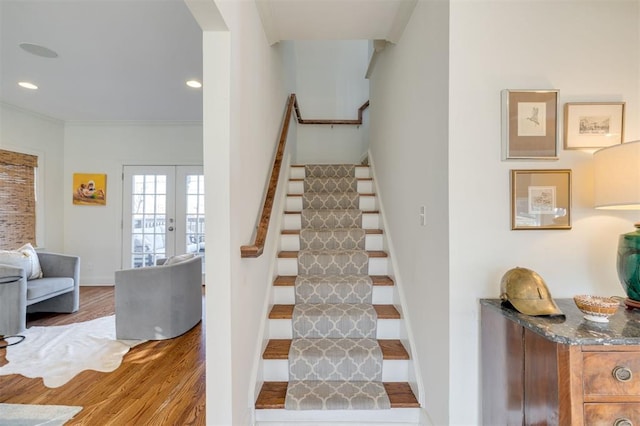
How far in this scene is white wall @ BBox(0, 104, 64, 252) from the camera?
161 inches

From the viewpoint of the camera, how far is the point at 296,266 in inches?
100

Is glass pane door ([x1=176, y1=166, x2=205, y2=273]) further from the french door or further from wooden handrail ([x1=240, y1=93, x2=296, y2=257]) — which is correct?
wooden handrail ([x1=240, y1=93, x2=296, y2=257])

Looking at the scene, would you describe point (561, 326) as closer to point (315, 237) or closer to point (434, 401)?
point (434, 401)

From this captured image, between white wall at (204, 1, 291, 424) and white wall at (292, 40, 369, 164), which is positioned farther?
white wall at (292, 40, 369, 164)

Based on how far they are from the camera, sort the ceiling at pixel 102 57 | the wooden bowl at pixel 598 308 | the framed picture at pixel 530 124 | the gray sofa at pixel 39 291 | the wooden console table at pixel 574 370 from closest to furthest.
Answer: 1. the wooden console table at pixel 574 370
2. the wooden bowl at pixel 598 308
3. the framed picture at pixel 530 124
4. the ceiling at pixel 102 57
5. the gray sofa at pixel 39 291

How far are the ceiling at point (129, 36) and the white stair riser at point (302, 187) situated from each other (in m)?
1.51

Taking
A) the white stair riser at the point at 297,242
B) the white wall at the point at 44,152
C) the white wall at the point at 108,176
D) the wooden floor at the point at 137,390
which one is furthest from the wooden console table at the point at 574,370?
the white wall at the point at 44,152

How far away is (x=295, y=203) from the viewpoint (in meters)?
3.20

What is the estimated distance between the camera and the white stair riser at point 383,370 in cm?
188

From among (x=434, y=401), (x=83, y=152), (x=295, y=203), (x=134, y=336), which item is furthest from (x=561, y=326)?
(x=83, y=152)

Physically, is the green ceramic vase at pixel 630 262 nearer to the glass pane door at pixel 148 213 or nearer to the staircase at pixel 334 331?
the staircase at pixel 334 331

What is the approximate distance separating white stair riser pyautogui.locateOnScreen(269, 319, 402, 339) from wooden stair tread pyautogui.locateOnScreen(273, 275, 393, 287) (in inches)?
11.9

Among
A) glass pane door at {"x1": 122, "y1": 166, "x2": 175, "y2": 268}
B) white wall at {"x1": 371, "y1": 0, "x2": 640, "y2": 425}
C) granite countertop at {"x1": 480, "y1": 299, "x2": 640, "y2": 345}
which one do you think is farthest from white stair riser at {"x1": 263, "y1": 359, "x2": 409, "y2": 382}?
glass pane door at {"x1": 122, "y1": 166, "x2": 175, "y2": 268}

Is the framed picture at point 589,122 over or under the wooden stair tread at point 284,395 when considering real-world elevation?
over
